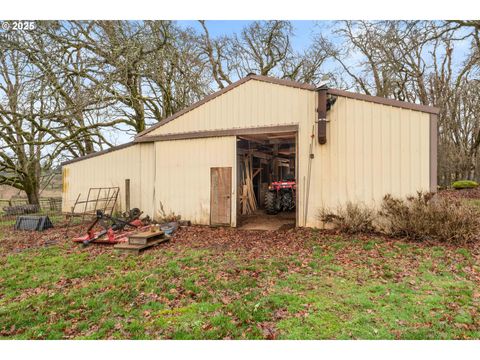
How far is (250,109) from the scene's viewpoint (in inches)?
314

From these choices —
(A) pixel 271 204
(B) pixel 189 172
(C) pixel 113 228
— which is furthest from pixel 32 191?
(A) pixel 271 204

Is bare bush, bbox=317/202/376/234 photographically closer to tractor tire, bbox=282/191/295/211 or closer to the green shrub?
tractor tire, bbox=282/191/295/211

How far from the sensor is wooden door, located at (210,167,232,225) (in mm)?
8273

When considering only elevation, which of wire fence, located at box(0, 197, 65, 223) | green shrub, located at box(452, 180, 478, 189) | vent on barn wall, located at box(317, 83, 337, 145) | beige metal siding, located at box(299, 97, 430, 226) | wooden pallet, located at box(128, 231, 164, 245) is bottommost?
wire fence, located at box(0, 197, 65, 223)

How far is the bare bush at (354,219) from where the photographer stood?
6.55 metres

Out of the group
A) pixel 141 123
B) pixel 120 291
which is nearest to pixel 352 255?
pixel 120 291

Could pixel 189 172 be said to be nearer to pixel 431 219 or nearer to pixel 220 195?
pixel 220 195

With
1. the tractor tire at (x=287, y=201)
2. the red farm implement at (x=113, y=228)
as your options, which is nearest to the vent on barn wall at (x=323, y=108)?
the tractor tire at (x=287, y=201)

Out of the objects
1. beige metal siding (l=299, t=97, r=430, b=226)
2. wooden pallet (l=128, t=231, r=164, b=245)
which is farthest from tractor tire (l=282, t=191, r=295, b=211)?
wooden pallet (l=128, t=231, r=164, b=245)

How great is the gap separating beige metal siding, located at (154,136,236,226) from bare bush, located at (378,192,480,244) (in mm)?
4225

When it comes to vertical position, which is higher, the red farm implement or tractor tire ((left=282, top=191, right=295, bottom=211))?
tractor tire ((left=282, top=191, right=295, bottom=211))

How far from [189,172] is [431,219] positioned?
656cm

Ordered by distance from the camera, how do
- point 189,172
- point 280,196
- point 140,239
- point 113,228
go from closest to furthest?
point 140,239, point 113,228, point 189,172, point 280,196

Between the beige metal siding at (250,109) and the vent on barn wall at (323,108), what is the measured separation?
369mm
